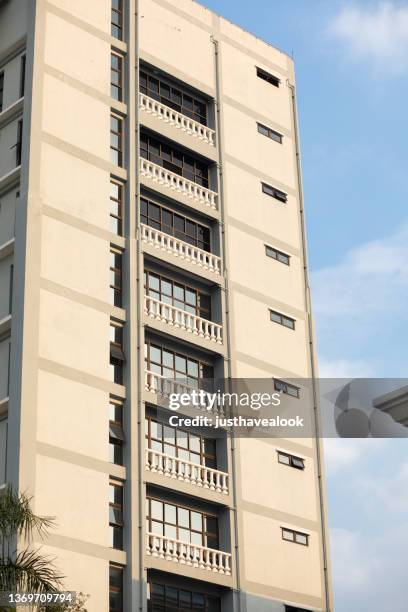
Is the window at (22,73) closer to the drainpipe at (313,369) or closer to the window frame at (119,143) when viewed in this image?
the window frame at (119,143)

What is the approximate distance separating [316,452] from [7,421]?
13417 millimetres

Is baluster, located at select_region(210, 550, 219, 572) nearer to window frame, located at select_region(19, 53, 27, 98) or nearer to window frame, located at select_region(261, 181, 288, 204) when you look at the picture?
window frame, located at select_region(261, 181, 288, 204)

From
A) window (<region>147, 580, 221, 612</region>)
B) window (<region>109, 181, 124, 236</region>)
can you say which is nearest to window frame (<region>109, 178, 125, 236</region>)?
window (<region>109, 181, 124, 236</region>)

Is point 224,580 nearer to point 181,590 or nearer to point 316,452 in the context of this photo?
point 181,590

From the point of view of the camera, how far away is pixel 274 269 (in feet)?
168

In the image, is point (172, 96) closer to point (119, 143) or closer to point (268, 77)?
point (119, 143)

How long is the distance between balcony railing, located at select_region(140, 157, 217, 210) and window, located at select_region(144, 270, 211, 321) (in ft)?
12.0

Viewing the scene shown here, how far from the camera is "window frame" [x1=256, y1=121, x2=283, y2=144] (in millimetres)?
53844

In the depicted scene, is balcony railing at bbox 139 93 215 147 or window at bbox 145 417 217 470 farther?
balcony railing at bbox 139 93 215 147

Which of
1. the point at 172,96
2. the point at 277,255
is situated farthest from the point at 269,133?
the point at 277,255

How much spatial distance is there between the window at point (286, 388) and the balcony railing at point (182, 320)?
280 centimetres

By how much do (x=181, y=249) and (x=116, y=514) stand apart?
35.9 feet

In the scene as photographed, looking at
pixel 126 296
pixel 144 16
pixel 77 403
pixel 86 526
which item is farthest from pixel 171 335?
pixel 144 16

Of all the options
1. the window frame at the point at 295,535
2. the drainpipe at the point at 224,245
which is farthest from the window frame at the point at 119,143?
the window frame at the point at 295,535
